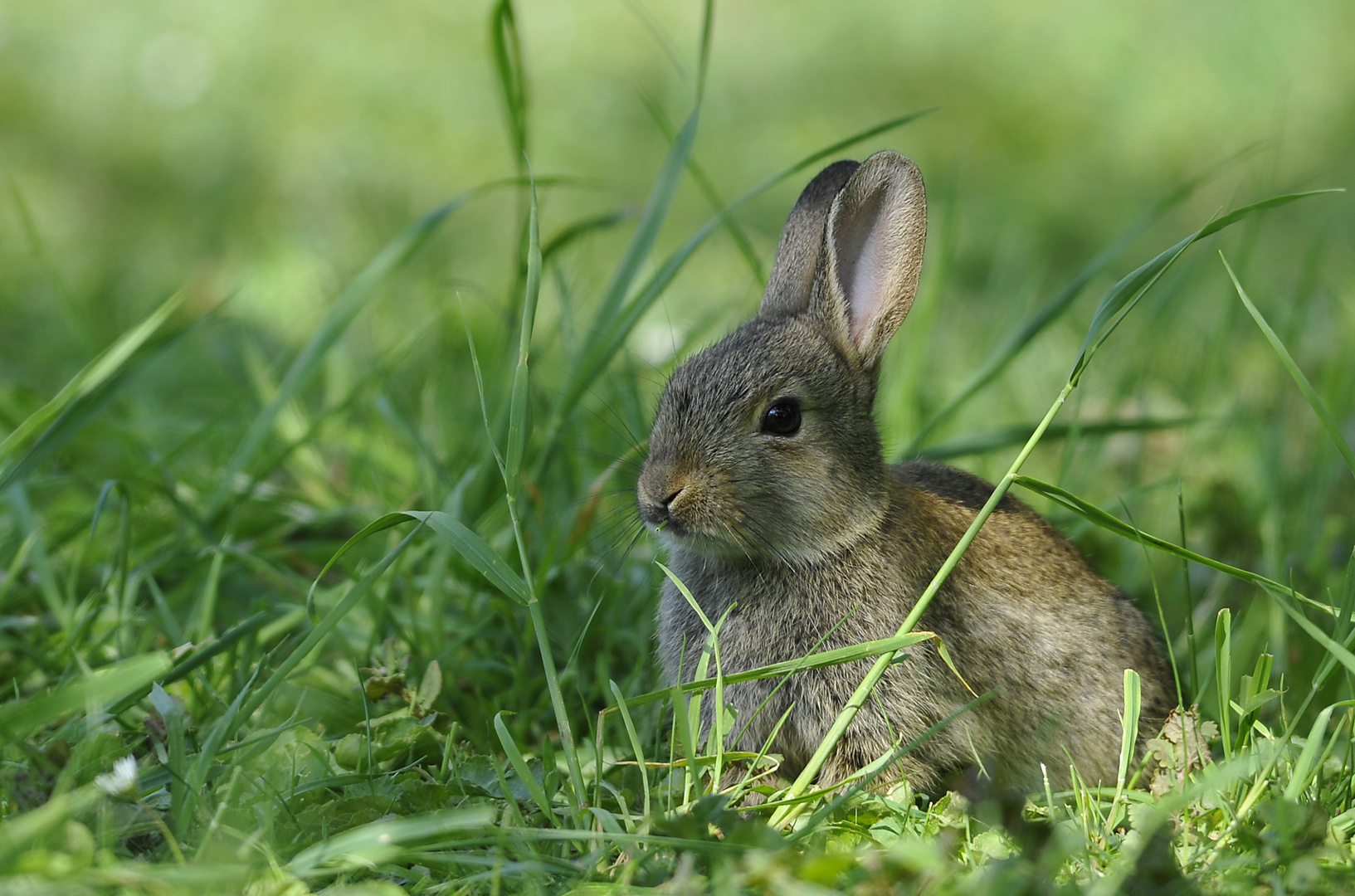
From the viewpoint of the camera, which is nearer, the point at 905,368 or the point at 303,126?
the point at 905,368

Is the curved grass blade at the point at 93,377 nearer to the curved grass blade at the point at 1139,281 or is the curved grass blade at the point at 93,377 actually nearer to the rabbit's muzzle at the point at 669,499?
the rabbit's muzzle at the point at 669,499

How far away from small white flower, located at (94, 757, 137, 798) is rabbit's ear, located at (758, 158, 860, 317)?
6.88ft

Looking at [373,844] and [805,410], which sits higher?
[805,410]

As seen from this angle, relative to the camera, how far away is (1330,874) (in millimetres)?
2252

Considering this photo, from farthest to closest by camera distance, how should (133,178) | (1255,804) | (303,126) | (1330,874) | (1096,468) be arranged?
(303,126) → (133,178) → (1096,468) → (1255,804) → (1330,874)

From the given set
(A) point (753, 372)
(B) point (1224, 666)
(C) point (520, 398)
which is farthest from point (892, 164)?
(B) point (1224, 666)

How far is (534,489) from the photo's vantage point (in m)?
3.95

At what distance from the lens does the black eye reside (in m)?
3.23

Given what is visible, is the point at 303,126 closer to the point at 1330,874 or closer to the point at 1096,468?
the point at 1096,468

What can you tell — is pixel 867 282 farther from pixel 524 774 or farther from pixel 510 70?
pixel 524 774

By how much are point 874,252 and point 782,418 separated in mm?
610

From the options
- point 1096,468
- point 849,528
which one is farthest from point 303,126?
point 849,528

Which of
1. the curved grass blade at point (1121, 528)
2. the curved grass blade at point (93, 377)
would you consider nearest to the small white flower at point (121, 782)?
the curved grass blade at point (93, 377)

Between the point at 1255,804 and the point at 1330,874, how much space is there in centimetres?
35
